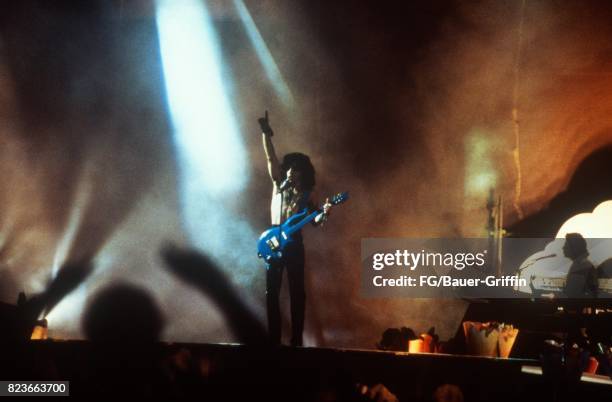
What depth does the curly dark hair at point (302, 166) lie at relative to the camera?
165 inches

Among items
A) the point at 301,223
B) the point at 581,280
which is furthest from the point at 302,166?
the point at 581,280

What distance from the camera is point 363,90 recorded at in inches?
181

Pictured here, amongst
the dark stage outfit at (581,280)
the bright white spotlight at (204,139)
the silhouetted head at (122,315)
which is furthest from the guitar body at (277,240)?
the dark stage outfit at (581,280)

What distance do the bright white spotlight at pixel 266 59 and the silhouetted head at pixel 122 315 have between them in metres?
2.26

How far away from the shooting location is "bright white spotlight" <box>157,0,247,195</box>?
4836 mm

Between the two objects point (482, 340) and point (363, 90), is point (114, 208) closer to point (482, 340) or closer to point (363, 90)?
point (363, 90)

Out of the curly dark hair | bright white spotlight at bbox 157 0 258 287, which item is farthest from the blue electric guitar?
bright white spotlight at bbox 157 0 258 287

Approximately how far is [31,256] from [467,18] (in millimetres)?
4607

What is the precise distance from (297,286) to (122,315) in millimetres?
1992

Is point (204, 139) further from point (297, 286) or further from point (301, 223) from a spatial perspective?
point (297, 286)

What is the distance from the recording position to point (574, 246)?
4242 mm

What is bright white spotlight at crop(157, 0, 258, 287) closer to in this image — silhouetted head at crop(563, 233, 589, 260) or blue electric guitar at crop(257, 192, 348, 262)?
blue electric guitar at crop(257, 192, 348, 262)

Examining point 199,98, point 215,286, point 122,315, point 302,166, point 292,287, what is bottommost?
point 122,315

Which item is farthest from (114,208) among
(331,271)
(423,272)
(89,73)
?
(423,272)
